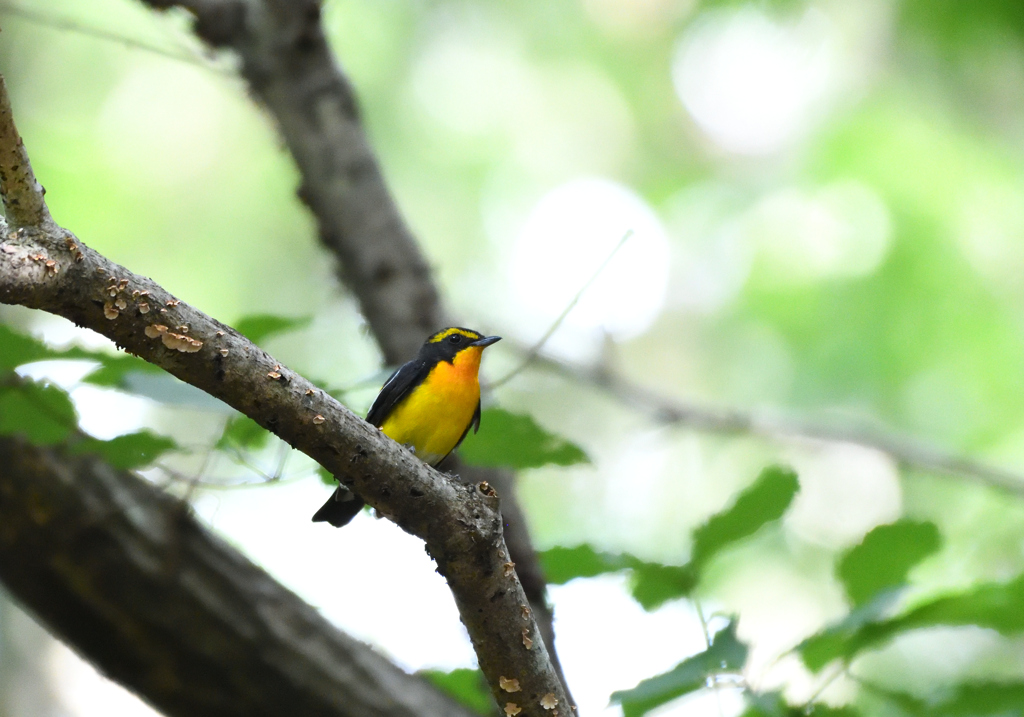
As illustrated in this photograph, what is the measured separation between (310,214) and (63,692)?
6053 millimetres

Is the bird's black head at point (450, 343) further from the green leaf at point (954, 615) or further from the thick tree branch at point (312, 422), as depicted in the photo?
the green leaf at point (954, 615)

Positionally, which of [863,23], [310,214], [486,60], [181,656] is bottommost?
[181,656]

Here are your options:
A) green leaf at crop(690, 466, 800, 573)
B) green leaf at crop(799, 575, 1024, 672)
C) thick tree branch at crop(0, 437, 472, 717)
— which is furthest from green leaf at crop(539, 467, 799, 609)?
thick tree branch at crop(0, 437, 472, 717)

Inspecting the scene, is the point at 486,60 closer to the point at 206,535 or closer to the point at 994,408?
the point at 994,408

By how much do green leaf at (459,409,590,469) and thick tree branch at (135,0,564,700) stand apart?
2.40 m

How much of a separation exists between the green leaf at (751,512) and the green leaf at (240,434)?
55.8 inches

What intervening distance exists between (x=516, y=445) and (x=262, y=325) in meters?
0.92

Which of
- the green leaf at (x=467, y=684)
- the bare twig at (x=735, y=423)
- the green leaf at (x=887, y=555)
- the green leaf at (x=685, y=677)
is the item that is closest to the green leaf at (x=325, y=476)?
the green leaf at (x=467, y=684)

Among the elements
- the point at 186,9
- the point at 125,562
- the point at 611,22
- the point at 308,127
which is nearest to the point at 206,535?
the point at 125,562

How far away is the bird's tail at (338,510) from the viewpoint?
15.9ft

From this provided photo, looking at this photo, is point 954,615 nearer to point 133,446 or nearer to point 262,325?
point 262,325

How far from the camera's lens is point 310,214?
5387 millimetres

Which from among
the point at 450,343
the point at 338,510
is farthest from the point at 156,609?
the point at 450,343

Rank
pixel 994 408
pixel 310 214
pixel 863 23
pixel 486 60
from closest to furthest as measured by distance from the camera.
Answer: pixel 310 214 < pixel 994 408 < pixel 863 23 < pixel 486 60
